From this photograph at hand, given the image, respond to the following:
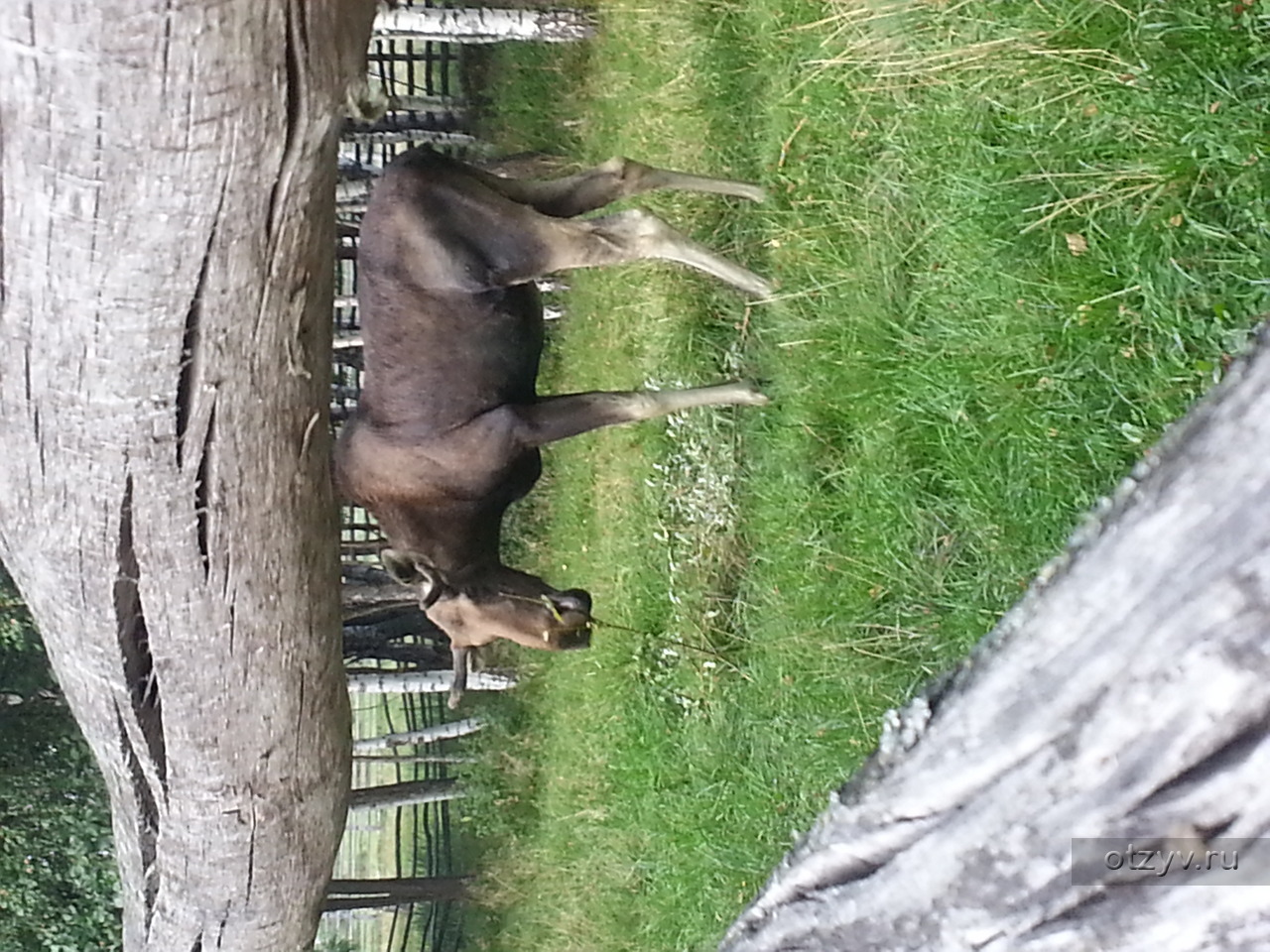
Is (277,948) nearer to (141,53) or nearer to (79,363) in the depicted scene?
(79,363)

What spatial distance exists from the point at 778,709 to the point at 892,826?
3088 millimetres

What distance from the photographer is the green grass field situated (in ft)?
8.53

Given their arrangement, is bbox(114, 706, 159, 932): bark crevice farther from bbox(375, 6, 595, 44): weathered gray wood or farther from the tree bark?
bbox(375, 6, 595, 44): weathered gray wood

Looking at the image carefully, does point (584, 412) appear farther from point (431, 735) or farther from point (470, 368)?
point (431, 735)

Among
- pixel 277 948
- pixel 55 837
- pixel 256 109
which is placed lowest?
pixel 55 837

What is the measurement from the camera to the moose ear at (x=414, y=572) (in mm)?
3490

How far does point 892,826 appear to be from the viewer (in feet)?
2.94

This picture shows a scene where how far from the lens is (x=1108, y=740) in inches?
28.8

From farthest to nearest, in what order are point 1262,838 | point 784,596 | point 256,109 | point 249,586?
1. point 784,596
2. point 249,586
3. point 256,109
4. point 1262,838

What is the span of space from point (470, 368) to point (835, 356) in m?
1.13

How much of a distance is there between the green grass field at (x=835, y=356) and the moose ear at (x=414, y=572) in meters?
1.17

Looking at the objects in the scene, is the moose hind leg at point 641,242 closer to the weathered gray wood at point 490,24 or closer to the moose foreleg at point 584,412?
the moose foreleg at point 584,412

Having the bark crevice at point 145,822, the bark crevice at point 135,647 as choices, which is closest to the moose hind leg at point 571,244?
the bark crevice at point 135,647

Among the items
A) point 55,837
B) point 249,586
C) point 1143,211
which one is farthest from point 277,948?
point 1143,211
